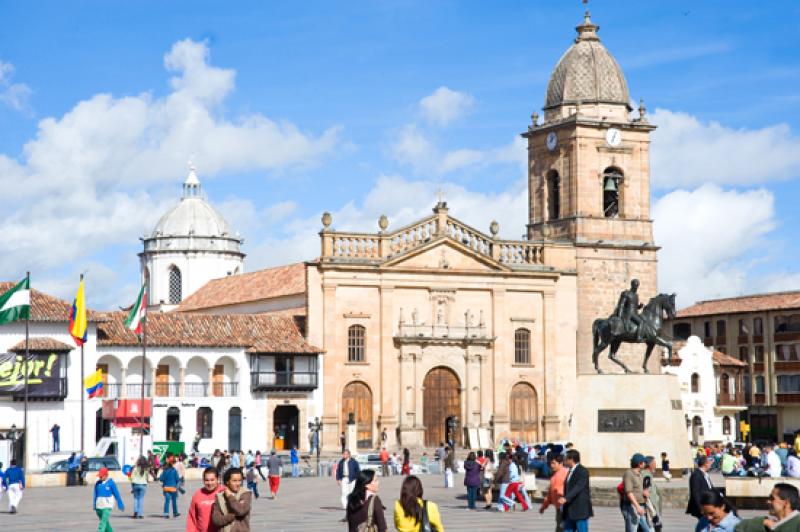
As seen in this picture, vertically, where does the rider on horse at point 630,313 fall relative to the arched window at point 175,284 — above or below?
below

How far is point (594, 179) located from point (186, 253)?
113ft

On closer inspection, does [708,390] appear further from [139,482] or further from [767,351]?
[139,482]

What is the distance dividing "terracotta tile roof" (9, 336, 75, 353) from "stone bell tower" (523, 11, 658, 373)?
2323 centimetres

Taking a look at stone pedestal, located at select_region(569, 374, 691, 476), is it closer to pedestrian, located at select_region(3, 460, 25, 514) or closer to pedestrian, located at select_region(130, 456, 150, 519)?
pedestrian, located at select_region(130, 456, 150, 519)

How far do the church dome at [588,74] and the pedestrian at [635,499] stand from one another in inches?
1945

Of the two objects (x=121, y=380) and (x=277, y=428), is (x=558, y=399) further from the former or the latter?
(x=121, y=380)

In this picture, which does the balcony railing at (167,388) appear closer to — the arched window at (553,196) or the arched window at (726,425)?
the arched window at (553,196)

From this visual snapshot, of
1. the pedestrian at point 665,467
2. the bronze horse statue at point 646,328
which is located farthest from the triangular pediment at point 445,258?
the pedestrian at point 665,467

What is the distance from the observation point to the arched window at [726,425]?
81.6 meters

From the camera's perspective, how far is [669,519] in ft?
89.6

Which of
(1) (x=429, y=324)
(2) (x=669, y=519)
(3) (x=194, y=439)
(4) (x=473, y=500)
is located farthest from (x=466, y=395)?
(2) (x=669, y=519)

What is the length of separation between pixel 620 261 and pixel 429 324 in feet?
31.9

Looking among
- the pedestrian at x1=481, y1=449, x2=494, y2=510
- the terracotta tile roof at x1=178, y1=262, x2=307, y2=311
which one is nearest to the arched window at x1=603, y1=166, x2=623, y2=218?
the terracotta tile roof at x1=178, y1=262, x2=307, y2=311

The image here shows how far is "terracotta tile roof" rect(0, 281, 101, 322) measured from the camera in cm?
5762
